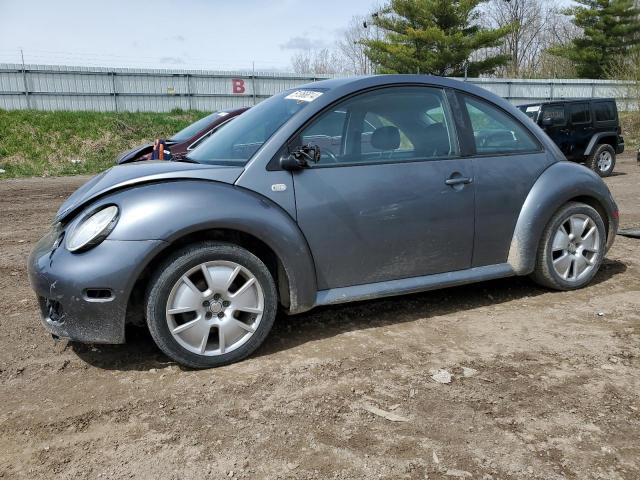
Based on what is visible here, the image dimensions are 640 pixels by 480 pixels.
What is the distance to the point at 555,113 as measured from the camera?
43.8 ft

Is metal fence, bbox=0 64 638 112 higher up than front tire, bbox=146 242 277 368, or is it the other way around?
metal fence, bbox=0 64 638 112

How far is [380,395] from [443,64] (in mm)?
36077

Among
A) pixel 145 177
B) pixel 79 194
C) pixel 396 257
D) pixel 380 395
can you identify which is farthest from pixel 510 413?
pixel 79 194

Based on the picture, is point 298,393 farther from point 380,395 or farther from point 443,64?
point 443,64

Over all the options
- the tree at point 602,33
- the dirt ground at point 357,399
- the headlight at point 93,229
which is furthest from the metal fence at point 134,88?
the headlight at point 93,229

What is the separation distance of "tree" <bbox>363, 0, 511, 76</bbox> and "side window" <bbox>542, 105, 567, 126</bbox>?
23.4 metres

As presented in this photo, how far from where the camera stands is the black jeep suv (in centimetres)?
1338

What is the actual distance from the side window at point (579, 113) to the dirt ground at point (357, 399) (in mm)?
10285

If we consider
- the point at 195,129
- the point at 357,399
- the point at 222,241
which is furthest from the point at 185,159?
the point at 195,129

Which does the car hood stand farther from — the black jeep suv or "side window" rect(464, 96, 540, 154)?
the black jeep suv

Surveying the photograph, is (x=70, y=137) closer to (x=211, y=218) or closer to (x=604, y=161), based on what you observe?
(x=604, y=161)

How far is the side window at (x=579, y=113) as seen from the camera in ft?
44.2

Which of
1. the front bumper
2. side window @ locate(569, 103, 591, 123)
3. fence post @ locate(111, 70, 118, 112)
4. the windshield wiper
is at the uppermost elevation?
fence post @ locate(111, 70, 118, 112)

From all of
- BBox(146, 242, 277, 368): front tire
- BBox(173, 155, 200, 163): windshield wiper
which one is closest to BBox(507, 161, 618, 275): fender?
BBox(146, 242, 277, 368): front tire
